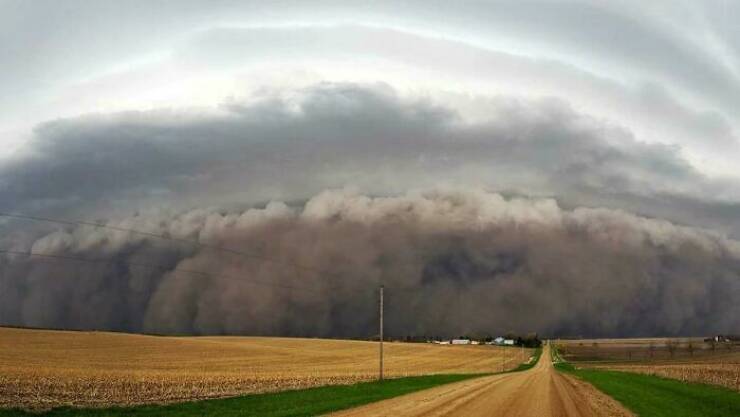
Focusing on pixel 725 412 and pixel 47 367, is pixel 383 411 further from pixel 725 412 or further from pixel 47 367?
pixel 47 367

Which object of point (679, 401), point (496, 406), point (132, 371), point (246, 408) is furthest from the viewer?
point (132, 371)

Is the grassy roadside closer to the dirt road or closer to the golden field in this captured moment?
the dirt road

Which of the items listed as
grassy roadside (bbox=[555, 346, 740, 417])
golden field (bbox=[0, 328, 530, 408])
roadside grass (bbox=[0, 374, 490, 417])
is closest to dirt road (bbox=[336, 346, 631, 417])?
grassy roadside (bbox=[555, 346, 740, 417])

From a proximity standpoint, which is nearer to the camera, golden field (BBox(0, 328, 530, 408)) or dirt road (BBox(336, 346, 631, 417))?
dirt road (BBox(336, 346, 631, 417))

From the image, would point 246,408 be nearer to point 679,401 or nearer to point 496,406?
point 496,406

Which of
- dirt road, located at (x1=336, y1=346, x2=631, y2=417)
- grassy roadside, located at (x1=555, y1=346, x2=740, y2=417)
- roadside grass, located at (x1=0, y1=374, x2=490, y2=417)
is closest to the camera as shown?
dirt road, located at (x1=336, y1=346, x2=631, y2=417)

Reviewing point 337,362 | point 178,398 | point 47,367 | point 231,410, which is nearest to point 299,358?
point 337,362

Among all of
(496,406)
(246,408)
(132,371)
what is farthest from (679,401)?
(132,371)

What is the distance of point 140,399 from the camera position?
44812 mm

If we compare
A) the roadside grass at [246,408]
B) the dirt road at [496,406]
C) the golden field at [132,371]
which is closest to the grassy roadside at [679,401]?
the dirt road at [496,406]

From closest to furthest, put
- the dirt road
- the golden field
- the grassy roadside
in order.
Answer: the dirt road < the grassy roadside < the golden field

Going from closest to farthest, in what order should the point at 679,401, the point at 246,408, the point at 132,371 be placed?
the point at 246,408 → the point at 679,401 → the point at 132,371

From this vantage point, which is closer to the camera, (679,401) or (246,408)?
(246,408)

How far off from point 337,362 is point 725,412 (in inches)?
3113
